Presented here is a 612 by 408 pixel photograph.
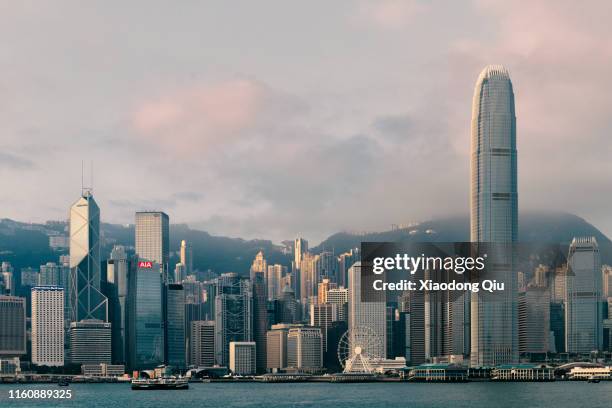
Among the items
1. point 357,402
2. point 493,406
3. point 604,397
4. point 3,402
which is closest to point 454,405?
point 493,406

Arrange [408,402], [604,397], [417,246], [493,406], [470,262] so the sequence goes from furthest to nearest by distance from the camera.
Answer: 1. [470,262]
2. [417,246]
3. [604,397]
4. [408,402]
5. [493,406]

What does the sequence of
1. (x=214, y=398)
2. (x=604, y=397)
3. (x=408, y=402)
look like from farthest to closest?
(x=214, y=398) → (x=604, y=397) → (x=408, y=402)

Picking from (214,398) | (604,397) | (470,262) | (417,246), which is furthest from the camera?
(470,262)

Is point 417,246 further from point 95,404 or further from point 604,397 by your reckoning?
point 95,404

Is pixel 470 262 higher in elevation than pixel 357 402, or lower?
higher

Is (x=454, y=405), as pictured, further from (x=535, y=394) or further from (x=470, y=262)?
(x=470, y=262)

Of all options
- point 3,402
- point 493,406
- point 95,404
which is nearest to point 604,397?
point 493,406

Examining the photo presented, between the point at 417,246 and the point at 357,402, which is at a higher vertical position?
the point at 417,246

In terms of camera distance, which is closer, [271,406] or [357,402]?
[271,406]

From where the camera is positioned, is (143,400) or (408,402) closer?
(408,402)
